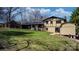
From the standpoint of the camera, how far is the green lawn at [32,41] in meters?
1.95

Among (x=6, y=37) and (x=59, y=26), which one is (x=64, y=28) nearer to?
(x=59, y=26)

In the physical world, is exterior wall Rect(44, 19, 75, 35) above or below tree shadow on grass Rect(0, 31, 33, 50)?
above

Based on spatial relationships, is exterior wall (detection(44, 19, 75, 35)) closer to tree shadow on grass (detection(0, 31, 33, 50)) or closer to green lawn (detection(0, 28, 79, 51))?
green lawn (detection(0, 28, 79, 51))

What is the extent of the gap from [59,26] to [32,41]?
0.29 meters

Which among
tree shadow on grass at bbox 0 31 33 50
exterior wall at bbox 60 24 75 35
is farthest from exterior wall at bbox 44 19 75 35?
tree shadow on grass at bbox 0 31 33 50

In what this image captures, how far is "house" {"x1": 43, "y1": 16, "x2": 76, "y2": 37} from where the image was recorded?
A: 1967 millimetres

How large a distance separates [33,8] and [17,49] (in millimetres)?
408

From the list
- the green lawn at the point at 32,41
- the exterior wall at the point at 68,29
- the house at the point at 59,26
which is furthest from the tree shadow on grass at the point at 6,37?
the exterior wall at the point at 68,29

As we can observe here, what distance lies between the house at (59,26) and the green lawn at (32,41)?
48 mm

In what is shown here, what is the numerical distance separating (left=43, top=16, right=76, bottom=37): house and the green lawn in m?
0.05
